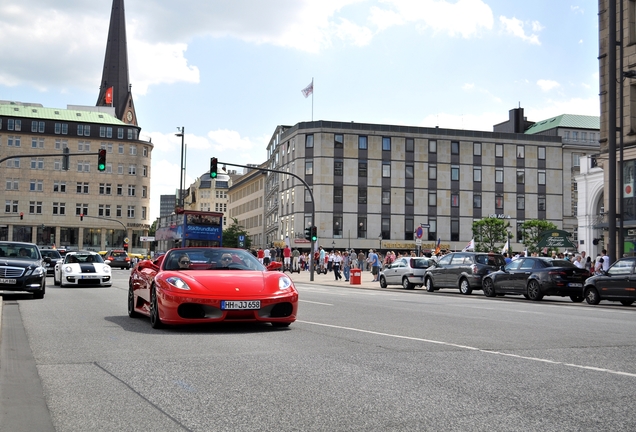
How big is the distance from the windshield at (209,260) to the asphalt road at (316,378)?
3.25ft

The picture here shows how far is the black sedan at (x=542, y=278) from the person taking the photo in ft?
78.0

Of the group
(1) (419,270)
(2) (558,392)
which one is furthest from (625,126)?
(2) (558,392)

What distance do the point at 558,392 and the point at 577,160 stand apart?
96195 millimetres

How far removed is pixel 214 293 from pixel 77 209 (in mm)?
111954

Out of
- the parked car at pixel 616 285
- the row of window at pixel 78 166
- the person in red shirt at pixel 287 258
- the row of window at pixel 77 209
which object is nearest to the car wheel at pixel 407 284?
the parked car at pixel 616 285

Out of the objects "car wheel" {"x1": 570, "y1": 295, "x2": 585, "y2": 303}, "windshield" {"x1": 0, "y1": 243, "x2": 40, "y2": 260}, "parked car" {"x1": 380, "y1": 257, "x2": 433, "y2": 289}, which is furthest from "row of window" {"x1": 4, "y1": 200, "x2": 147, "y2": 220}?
"car wheel" {"x1": 570, "y1": 295, "x2": 585, "y2": 303}

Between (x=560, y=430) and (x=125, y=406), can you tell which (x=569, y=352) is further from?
(x=125, y=406)

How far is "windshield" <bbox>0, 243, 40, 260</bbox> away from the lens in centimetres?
1973

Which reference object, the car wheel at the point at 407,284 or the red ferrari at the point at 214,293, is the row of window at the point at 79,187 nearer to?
the car wheel at the point at 407,284

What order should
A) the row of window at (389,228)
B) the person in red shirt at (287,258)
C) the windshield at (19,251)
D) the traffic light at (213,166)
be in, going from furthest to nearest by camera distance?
the row of window at (389,228), the person in red shirt at (287,258), the traffic light at (213,166), the windshield at (19,251)

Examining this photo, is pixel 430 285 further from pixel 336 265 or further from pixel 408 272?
pixel 336 265

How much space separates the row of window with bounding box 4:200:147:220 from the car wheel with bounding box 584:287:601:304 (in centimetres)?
10327

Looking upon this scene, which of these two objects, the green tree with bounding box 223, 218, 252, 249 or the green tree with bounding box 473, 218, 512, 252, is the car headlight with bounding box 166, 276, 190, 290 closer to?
the green tree with bounding box 473, 218, 512, 252

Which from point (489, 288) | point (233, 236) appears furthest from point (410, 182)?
point (489, 288)
